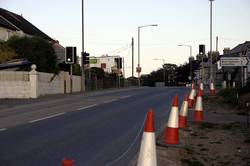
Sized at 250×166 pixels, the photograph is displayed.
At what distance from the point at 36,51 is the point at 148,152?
3254 centimetres

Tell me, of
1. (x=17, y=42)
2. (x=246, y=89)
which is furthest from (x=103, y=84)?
(x=246, y=89)

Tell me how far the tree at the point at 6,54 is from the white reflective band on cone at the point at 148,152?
30890 mm

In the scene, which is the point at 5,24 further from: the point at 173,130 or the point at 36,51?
the point at 173,130

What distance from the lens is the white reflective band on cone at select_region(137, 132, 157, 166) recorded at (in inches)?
259

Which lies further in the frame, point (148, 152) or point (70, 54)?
point (70, 54)

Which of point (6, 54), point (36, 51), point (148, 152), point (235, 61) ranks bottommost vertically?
point (148, 152)

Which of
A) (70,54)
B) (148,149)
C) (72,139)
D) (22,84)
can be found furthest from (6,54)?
(148,149)

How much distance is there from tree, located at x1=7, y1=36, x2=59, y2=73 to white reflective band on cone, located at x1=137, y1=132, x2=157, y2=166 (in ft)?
105

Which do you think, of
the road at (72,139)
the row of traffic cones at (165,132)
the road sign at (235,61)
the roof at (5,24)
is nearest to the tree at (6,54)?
the roof at (5,24)

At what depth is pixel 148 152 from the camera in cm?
667

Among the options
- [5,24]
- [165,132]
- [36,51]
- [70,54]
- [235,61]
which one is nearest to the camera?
[165,132]

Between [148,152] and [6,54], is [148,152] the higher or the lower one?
the lower one

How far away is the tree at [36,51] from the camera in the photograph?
38.2 meters

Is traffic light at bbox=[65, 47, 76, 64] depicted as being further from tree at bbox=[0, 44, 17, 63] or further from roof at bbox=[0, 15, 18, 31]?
roof at bbox=[0, 15, 18, 31]
